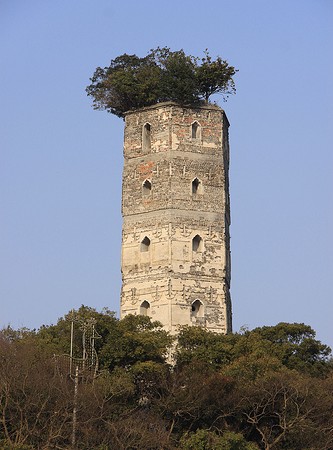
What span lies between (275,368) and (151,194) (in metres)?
9.65

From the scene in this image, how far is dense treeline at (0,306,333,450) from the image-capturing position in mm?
40344

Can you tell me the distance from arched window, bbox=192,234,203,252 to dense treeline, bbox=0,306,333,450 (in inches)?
155

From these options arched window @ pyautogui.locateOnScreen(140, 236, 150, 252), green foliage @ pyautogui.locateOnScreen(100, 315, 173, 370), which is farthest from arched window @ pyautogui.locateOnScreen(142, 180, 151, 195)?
green foliage @ pyautogui.locateOnScreen(100, 315, 173, 370)

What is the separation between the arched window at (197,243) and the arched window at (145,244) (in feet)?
5.69

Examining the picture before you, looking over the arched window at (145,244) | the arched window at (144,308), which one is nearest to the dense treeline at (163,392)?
the arched window at (144,308)

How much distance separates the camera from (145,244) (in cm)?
5059

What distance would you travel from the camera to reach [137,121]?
5228cm

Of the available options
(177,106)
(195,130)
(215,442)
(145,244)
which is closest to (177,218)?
(145,244)

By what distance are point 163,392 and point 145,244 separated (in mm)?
8748

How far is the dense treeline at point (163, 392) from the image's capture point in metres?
40.3

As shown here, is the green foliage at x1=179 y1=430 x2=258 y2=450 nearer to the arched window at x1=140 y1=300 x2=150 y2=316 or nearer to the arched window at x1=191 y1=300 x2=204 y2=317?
the arched window at x1=191 y1=300 x2=204 y2=317

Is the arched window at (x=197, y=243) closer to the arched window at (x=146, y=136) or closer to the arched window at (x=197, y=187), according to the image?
the arched window at (x=197, y=187)

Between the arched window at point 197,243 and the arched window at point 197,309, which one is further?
the arched window at point 197,243

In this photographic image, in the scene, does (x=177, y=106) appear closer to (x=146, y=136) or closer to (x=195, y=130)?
(x=195, y=130)
